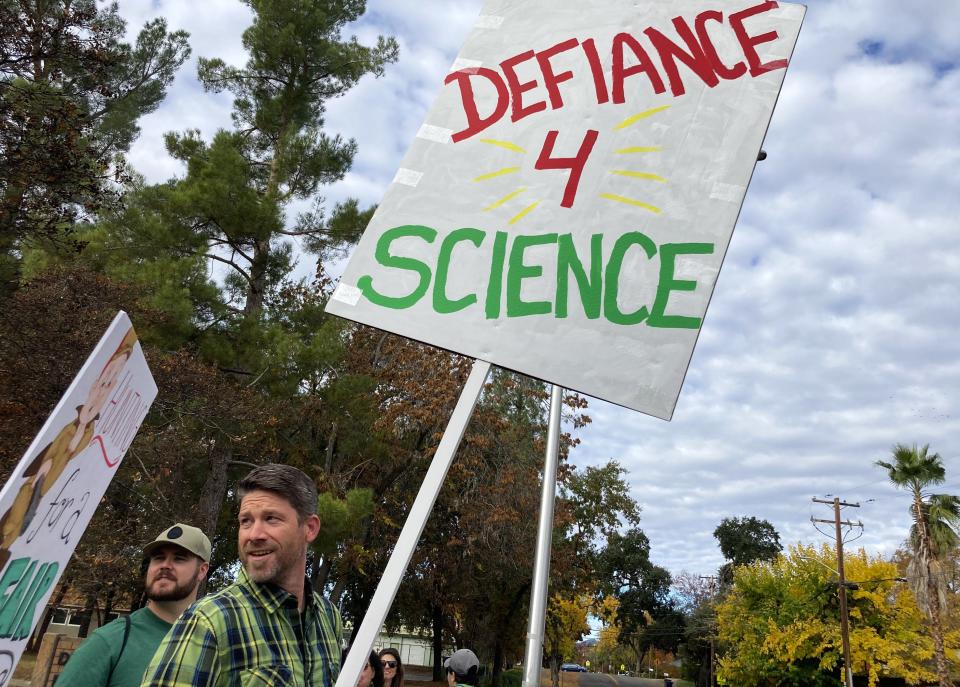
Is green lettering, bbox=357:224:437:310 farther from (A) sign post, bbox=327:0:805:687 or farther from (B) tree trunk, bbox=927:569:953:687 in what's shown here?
(B) tree trunk, bbox=927:569:953:687

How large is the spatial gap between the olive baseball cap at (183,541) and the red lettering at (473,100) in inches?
65.4

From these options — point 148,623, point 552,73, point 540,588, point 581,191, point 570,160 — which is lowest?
point 148,623

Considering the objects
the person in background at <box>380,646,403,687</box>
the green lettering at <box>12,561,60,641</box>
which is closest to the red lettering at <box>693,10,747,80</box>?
the green lettering at <box>12,561,60,641</box>

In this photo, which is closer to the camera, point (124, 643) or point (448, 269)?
point (448, 269)

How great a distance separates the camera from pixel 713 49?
2643 mm

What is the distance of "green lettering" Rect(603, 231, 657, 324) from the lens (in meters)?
2.33

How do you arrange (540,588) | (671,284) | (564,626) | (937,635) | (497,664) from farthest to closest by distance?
(564,626), (497,664), (937,635), (540,588), (671,284)

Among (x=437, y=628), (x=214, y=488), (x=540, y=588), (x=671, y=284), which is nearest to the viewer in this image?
(x=671, y=284)

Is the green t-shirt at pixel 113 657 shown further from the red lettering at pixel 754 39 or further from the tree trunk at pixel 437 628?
the tree trunk at pixel 437 628

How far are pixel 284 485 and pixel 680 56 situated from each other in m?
1.88

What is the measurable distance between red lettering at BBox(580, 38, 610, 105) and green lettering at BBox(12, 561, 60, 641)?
276cm

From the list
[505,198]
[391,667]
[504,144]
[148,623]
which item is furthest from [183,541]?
[391,667]

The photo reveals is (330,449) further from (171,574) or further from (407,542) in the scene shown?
(407,542)

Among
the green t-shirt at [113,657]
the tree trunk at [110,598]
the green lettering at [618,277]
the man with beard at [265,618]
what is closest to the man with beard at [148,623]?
the green t-shirt at [113,657]
